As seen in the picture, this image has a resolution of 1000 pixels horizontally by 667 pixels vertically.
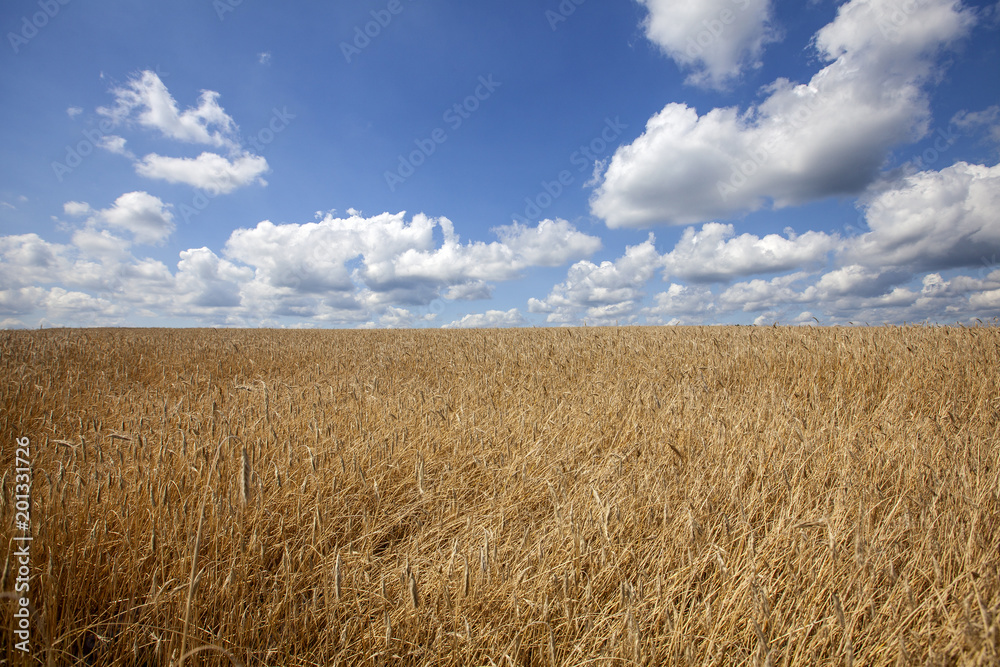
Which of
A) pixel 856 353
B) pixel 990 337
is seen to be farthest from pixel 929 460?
pixel 990 337

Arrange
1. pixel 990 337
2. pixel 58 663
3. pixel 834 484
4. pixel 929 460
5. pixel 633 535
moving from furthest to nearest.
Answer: pixel 990 337, pixel 929 460, pixel 834 484, pixel 633 535, pixel 58 663

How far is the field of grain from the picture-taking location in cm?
141

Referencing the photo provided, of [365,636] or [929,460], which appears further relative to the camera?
[929,460]

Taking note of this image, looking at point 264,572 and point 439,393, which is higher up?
point 439,393

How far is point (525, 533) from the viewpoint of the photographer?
1.60 m

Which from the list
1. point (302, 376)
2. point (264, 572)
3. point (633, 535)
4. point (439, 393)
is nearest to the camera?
point (264, 572)

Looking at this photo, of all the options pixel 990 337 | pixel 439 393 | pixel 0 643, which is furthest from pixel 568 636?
pixel 990 337

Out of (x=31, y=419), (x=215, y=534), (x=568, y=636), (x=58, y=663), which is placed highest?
(x=31, y=419)

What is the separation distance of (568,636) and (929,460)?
2.82 m

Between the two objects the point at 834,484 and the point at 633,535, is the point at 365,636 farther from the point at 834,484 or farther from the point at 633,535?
the point at 834,484

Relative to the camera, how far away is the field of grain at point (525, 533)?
1412 mm

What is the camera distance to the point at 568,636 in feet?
4.78

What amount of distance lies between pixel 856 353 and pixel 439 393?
5.55 metres

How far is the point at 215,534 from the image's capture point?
1768mm
